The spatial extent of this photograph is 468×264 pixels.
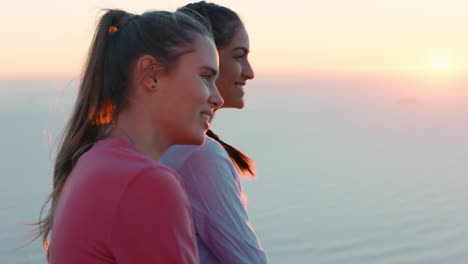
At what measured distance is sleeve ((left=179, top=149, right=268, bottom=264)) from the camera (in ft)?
4.84

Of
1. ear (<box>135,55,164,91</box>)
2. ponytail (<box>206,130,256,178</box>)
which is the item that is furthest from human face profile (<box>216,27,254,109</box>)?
ear (<box>135,55,164,91</box>)

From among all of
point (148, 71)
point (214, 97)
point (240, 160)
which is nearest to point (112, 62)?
point (148, 71)

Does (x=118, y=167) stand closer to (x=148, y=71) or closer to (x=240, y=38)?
(x=148, y=71)

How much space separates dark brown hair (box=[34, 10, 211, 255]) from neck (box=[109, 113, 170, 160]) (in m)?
0.02

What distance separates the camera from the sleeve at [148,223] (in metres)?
0.99

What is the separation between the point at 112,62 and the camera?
47.3 inches

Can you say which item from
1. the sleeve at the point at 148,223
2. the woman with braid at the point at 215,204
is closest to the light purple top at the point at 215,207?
the woman with braid at the point at 215,204

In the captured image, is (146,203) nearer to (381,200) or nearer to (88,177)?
(88,177)

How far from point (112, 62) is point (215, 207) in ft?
1.41

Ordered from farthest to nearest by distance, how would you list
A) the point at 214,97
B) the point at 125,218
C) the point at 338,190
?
the point at 338,190 → the point at 214,97 → the point at 125,218

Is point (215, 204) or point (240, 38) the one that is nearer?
point (215, 204)

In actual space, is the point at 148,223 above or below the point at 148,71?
below

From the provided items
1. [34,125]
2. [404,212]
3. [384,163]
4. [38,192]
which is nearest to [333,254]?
[404,212]

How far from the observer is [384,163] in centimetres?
2134
